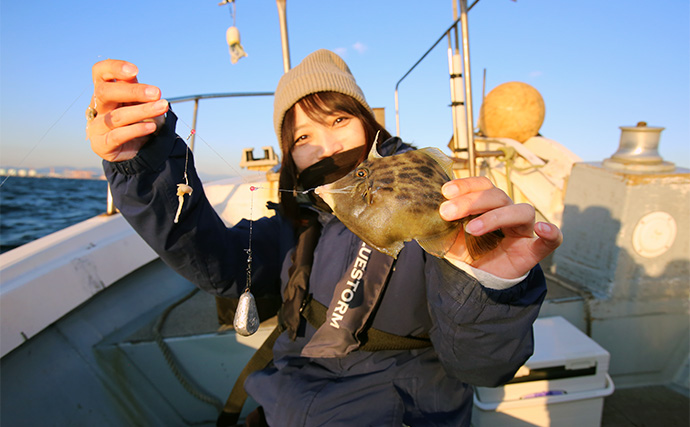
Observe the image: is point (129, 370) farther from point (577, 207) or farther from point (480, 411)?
point (577, 207)

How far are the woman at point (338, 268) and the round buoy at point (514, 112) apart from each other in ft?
16.6

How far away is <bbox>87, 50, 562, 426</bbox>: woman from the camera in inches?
55.3

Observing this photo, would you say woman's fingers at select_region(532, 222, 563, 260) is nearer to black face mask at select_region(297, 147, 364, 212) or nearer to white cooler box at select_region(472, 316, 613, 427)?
black face mask at select_region(297, 147, 364, 212)

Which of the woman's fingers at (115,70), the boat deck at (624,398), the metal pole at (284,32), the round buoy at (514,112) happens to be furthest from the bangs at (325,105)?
the round buoy at (514,112)

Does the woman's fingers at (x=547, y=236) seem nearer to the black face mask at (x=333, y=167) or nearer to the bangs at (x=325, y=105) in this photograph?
the black face mask at (x=333, y=167)

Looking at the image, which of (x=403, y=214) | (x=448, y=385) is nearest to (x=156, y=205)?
(x=403, y=214)

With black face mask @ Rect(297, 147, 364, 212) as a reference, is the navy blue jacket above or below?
below

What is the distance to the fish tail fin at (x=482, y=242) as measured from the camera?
141cm

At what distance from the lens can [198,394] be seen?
3.02 meters

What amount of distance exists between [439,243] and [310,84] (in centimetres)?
154

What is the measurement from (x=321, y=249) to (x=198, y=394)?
1.83 meters

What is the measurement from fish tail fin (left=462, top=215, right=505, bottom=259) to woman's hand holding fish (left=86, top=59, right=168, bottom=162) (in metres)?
1.25

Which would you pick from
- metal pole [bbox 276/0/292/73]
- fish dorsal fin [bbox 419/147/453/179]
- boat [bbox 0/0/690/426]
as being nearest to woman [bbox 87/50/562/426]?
fish dorsal fin [bbox 419/147/453/179]

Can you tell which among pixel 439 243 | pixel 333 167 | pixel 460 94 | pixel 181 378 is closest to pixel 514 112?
pixel 460 94
